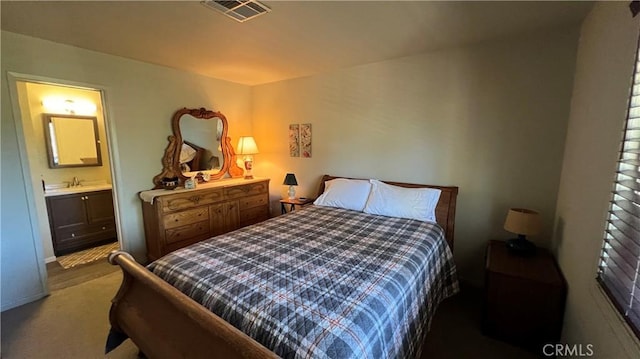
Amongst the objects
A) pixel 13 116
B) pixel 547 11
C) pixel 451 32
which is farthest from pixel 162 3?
pixel 547 11

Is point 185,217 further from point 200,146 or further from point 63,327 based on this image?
point 63,327

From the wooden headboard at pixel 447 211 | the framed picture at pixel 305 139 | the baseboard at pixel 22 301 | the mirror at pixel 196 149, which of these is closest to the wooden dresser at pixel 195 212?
the mirror at pixel 196 149

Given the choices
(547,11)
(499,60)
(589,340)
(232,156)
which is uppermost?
(547,11)

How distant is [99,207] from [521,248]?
5148mm

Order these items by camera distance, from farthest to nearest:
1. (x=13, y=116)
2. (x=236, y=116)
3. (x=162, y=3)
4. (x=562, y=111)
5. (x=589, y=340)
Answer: (x=236, y=116)
(x=13, y=116)
(x=562, y=111)
(x=162, y=3)
(x=589, y=340)

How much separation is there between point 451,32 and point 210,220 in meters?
3.32

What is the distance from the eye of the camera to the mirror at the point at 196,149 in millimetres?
3395

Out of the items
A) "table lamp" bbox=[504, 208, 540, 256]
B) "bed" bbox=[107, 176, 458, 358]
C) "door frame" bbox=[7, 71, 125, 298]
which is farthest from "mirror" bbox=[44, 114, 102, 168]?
"table lamp" bbox=[504, 208, 540, 256]

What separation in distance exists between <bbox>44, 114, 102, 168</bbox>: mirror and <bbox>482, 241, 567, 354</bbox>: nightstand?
525cm

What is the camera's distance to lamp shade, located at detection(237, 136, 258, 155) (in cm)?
403

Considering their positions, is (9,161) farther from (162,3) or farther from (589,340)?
(589,340)

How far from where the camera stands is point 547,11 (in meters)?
1.91

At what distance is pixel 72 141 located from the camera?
149 inches

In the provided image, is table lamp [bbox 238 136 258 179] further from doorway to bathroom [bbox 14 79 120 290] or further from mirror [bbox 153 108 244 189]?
doorway to bathroom [bbox 14 79 120 290]
